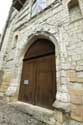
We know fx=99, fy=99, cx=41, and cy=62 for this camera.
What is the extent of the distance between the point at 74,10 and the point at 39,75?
2.43m

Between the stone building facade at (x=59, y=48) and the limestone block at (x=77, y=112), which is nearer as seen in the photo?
the limestone block at (x=77, y=112)

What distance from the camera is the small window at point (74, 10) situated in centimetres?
297

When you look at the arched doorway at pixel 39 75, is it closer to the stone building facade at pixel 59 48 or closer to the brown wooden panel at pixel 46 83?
the brown wooden panel at pixel 46 83

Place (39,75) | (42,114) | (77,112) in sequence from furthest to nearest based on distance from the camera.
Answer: (39,75) → (42,114) → (77,112)

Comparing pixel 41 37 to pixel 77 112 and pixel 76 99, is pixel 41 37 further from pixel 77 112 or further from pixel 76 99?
pixel 77 112

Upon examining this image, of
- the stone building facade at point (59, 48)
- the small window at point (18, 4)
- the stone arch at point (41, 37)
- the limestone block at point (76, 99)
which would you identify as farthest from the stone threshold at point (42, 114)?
the small window at point (18, 4)

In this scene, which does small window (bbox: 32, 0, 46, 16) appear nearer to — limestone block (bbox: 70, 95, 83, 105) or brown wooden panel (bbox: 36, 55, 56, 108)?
brown wooden panel (bbox: 36, 55, 56, 108)

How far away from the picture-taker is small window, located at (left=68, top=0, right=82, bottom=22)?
297cm

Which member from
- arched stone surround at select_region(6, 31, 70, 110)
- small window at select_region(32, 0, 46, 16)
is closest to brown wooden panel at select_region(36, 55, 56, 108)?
arched stone surround at select_region(6, 31, 70, 110)

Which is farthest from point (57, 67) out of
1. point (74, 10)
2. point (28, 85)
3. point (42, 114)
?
point (74, 10)

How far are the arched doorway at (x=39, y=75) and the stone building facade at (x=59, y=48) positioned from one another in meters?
0.24

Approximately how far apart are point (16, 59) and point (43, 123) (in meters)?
2.86

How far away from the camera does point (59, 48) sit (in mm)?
2961

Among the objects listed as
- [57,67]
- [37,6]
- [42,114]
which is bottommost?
[42,114]
